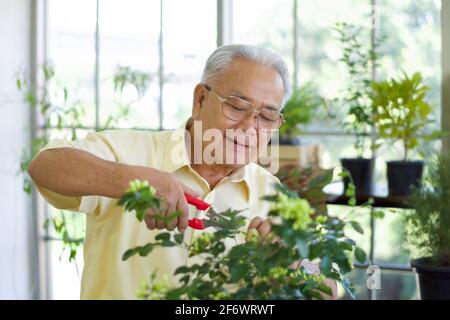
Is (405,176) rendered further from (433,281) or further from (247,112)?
(247,112)

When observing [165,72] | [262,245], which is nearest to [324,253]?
[262,245]

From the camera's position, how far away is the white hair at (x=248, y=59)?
6.87 feet

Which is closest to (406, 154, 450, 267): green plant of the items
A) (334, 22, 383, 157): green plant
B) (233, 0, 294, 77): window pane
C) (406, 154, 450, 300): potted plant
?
(406, 154, 450, 300): potted plant

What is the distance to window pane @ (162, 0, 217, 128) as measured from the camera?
4.43 metres

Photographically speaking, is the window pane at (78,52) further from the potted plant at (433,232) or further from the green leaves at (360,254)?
the green leaves at (360,254)

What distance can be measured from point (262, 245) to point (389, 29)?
2843 millimetres

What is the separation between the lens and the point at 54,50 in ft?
16.1

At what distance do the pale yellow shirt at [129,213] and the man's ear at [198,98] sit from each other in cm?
7

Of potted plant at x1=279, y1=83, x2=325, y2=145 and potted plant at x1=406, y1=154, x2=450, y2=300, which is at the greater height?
potted plant at x1=279, y1=83, x2=325, y2=145

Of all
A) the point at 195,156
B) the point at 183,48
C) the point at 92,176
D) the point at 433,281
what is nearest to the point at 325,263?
the point at 92,176

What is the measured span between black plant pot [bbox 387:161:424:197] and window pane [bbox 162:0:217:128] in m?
1.43

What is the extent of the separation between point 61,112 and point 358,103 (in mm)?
1946

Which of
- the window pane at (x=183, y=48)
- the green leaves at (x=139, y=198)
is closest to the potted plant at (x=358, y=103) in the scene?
the window pane at (x=183, y=48)

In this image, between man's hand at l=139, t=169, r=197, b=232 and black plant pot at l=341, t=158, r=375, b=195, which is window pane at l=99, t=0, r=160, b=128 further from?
man's hand at l=139, t=169, r=197, b=232
